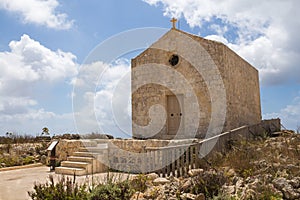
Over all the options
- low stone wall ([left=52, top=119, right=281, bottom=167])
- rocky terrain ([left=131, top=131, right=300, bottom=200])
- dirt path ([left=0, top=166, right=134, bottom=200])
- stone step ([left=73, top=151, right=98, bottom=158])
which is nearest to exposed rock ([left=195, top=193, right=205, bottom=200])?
rocky terrain ([left=131, top=131, right=300, bottom=200])

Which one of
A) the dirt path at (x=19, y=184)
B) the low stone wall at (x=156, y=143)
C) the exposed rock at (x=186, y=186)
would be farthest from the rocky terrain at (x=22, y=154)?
the exposed rock at (x=186, y=186)

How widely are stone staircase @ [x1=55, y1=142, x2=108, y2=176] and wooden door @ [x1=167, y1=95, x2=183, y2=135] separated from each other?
4128mm

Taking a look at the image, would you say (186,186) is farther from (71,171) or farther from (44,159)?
(44,159)

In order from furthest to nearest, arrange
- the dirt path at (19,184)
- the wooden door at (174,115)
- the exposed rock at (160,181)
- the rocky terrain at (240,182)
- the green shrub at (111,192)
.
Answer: the wooden door at (174,115), the exposed rock at (160,181), the dirt path at (19,184), the rocky terrain at (240,182), the green shrub at (111,192)

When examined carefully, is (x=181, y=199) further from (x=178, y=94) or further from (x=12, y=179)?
(x=178, y=94)

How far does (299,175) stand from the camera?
561 centimetres

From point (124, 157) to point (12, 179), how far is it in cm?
351

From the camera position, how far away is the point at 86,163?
28.9 feet

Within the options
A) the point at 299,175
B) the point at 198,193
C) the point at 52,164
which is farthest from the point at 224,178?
the point at 52,164

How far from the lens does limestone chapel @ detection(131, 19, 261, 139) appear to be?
1162 centimetres

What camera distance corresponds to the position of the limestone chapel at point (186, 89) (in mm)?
11625

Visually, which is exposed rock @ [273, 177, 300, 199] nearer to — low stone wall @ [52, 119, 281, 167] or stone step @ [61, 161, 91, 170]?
low stone wall @ [52, 119, 281, 167]

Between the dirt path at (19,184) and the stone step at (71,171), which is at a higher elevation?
the stone step at (71,171)

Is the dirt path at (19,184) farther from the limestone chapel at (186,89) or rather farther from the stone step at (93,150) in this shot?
the limestone chapel at (186,89)
